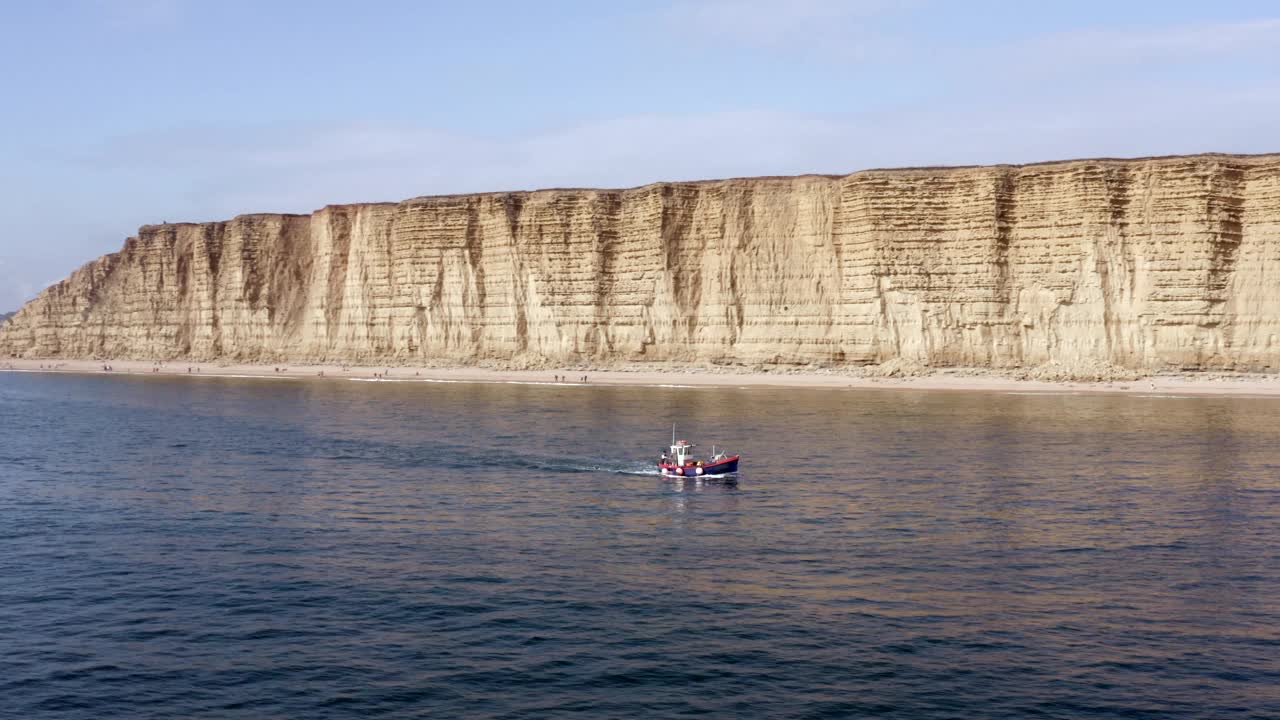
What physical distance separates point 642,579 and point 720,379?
49.1 meters

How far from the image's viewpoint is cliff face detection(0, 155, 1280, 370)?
58094mm

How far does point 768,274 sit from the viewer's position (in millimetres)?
70875

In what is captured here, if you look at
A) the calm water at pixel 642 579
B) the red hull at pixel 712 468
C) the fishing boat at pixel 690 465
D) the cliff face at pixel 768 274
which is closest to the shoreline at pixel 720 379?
the cliff face at pixel 768 274

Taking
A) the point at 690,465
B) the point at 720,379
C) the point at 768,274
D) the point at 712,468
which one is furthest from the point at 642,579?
the point at 768,274

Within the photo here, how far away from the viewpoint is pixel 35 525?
77.4ft

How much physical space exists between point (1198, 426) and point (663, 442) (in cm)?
1962

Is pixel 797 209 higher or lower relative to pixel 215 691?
higher

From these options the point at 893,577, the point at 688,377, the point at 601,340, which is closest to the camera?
the point at 893,577

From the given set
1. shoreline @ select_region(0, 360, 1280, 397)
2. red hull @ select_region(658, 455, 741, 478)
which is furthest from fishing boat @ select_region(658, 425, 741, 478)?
shoreline @ select_region(0, 360, 1280, 397)

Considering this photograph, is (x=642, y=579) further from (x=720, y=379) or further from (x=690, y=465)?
(x=720, y=379)

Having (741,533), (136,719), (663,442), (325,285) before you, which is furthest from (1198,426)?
(325,285)

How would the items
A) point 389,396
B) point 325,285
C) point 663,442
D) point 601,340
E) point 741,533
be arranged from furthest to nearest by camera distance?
point 325,285 < point 601,340 < point 389,396 < point 663,442 < point 741,533

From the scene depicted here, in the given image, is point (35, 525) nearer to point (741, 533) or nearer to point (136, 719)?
point (136, 719)

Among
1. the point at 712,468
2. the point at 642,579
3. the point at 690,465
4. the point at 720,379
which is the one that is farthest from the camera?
the point at 720,379
